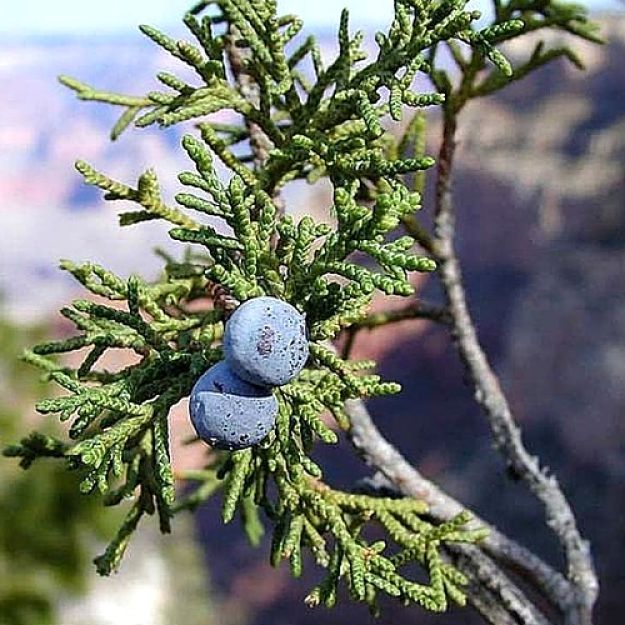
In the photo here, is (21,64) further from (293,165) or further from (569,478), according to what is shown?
(293,165)

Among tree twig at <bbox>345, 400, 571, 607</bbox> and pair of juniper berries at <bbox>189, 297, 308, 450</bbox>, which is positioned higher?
pair of juniper berries at <bbox>189, 297, 308, 450</bbox>

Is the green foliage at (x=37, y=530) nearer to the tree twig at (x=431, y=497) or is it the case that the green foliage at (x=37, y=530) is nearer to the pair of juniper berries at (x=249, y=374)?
the tree twig at (x=431, y=497)

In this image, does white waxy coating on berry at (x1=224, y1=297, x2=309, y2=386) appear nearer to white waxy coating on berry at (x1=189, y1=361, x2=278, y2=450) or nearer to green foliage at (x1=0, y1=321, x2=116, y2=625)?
white waxy coating on berry at (x1=189, y1=361, x2=278, y2=450)

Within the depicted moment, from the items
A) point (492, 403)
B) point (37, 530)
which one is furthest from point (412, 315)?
point (37, 530)

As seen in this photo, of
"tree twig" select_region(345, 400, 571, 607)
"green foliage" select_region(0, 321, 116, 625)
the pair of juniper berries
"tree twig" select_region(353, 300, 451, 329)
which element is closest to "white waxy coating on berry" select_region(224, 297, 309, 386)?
the pair of juniper berries

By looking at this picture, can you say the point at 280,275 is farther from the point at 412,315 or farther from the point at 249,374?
the point at 412,315

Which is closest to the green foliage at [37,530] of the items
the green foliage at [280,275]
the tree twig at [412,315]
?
the tree twig at [412,315]
